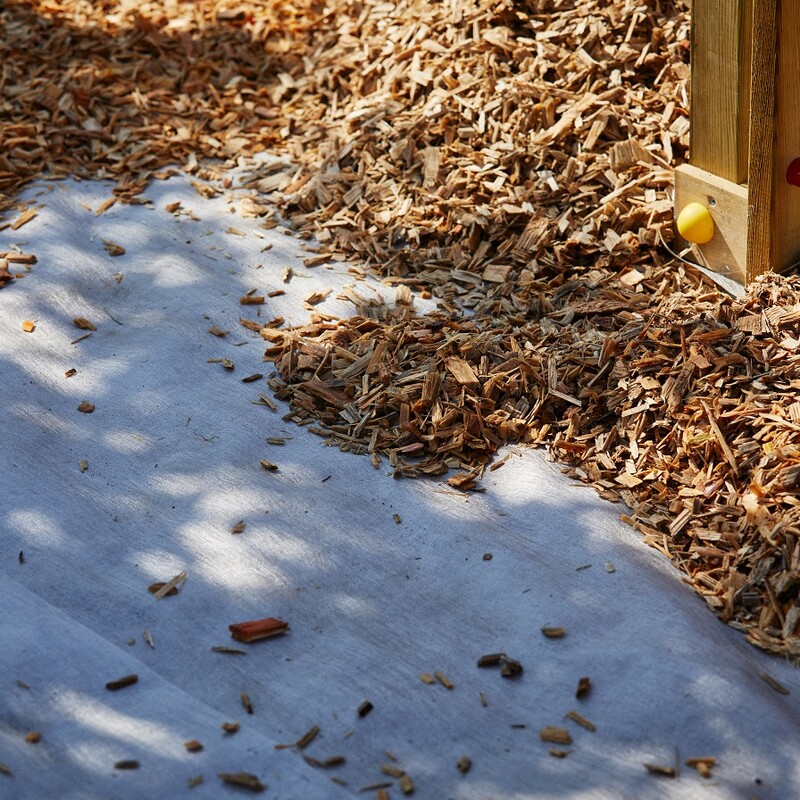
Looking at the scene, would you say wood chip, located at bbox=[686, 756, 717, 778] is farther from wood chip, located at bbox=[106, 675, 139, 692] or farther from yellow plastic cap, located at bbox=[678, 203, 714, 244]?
yellow plastic cap, located at bbox=[678, 203, 714, 244]

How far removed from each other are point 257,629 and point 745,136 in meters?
2.62

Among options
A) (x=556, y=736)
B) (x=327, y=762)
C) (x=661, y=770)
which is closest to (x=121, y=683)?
(x=327, y=762)

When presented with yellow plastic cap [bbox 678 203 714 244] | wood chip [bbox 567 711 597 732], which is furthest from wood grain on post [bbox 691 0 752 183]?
A: wood chip [bbox 567 711 597 732]

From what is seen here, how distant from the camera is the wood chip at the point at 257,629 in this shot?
2.73 m

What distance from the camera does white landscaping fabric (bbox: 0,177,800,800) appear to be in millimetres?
2441

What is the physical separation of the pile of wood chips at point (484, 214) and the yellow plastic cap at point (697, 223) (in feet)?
0.54

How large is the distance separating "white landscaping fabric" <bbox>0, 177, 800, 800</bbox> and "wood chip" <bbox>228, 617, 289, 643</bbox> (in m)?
0.03

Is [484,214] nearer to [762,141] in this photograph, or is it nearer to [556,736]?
[762,141]

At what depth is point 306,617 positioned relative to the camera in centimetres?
282

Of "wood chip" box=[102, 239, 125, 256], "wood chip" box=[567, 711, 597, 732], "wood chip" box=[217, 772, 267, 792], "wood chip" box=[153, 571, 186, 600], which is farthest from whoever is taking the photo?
"wood chip" box=[102, 239, 125, 256]

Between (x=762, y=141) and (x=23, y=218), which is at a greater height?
(x=762, y=141)

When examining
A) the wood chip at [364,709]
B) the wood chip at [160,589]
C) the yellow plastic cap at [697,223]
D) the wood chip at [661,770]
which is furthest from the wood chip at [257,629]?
the yellow plastic cap at [697,223]

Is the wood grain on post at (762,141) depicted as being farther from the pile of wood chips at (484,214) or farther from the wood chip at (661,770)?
the wood chip at (661,770)

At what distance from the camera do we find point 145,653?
271 centimetres
